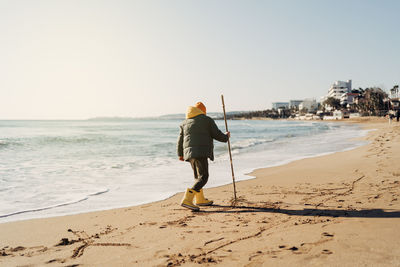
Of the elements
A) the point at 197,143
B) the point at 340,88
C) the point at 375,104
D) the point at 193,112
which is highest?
the point at 340,88

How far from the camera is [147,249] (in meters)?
3.57

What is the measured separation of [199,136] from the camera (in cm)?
542

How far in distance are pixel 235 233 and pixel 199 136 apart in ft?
6.64

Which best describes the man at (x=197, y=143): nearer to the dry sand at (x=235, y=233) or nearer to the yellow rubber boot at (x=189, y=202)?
the yellow rubber boot at (x=189, y=202)

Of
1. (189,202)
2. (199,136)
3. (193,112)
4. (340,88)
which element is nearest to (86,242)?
(189,202)

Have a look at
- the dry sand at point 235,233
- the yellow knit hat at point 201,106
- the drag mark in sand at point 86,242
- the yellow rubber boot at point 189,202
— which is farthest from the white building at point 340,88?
the drag mark in sand at point 86,242

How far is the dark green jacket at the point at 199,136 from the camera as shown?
5367 millimetres

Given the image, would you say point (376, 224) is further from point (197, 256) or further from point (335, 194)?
point (197, 256)

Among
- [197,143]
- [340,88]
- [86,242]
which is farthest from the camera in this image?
[340,88]

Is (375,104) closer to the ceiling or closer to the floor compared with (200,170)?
closer to the ceiling

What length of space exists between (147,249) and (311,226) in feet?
7.48

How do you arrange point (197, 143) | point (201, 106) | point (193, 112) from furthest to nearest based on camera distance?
point (201, 106) → point (193, 112) → point (197, 143)

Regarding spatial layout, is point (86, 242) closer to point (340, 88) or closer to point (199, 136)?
point (199, 136)

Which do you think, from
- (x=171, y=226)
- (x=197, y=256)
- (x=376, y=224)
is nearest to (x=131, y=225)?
(x=171, y=226)
